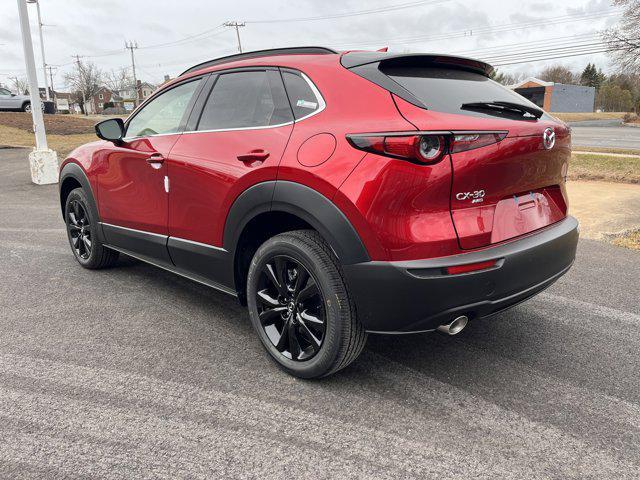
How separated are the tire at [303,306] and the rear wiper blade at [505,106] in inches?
39.9

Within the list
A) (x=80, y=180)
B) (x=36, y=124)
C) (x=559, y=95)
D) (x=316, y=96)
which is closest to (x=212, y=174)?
(x=316, y=96)

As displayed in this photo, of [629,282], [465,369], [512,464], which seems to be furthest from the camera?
[629,282]

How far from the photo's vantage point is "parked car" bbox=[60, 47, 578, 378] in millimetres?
2221

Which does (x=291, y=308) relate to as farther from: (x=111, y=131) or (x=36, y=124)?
(x=36, y=124)

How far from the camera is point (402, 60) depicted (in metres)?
2.60

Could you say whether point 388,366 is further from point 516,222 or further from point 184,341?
point 184,341

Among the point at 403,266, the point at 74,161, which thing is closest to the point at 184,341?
the point at 403,266

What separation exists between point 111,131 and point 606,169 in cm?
946

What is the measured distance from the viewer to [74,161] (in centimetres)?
449

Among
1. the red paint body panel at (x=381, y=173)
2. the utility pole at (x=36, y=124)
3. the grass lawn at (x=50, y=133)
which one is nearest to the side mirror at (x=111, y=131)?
the red paint body panel at (x=381, y=173)

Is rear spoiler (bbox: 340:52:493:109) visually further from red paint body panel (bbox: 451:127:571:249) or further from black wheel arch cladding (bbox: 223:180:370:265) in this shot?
black wheel arch cladding (bbox: 223:180:370:265)

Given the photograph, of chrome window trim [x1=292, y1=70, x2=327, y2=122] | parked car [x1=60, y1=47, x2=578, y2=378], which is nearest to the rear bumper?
parked car [x1=60, y1=47, x2=578, y2=378]

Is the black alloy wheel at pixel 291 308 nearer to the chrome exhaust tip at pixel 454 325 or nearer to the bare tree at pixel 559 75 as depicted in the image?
the chrome exhaust tip at pixel 454 325

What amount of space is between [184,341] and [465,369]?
1.71 meters
